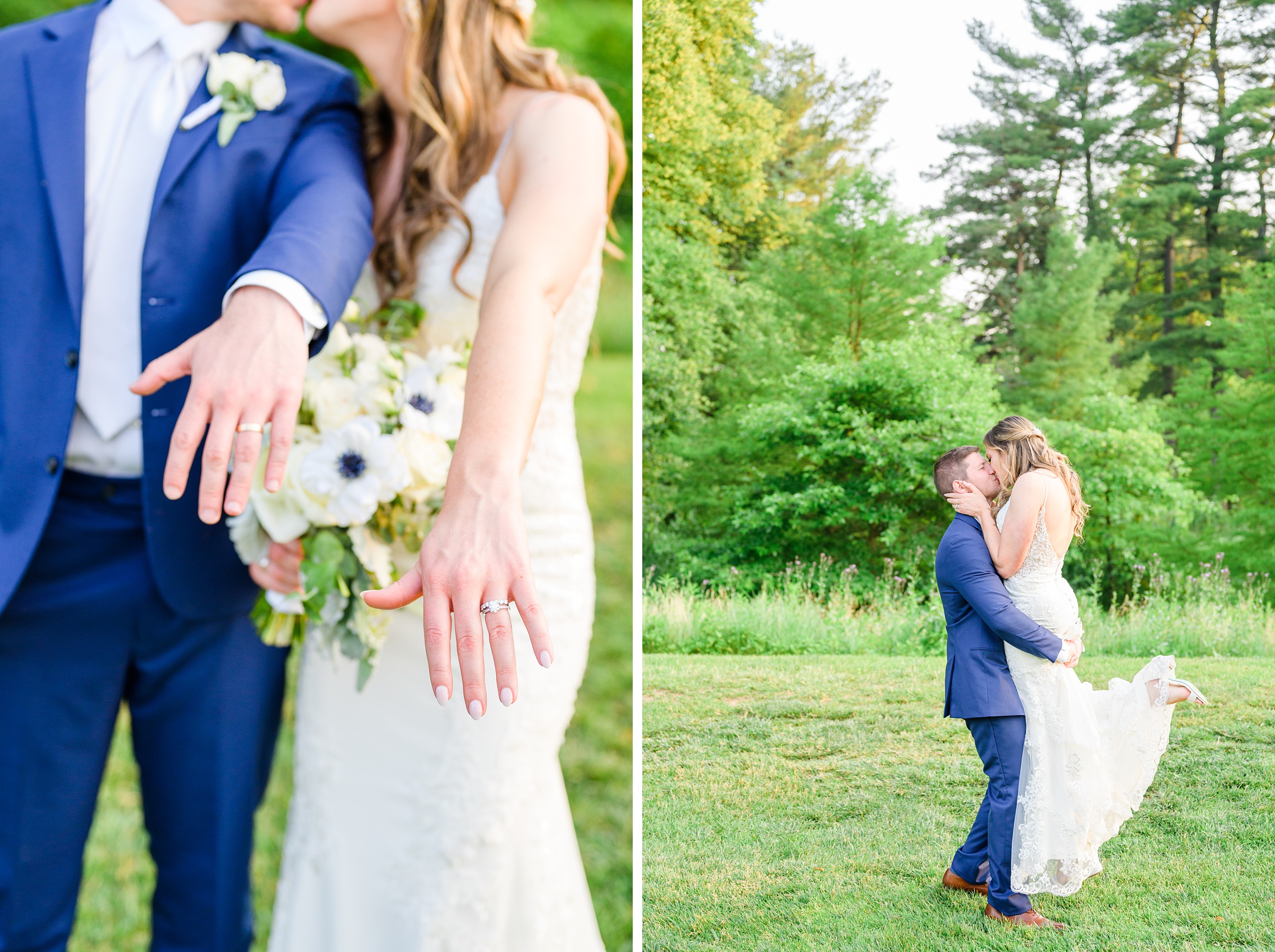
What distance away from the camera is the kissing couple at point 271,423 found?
5.69ft

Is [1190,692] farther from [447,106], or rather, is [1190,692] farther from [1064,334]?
[447,106]

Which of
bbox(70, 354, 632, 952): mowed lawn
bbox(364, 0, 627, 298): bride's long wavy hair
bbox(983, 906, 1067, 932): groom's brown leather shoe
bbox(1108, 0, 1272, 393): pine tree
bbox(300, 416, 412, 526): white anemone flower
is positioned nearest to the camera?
bbox(300, 416, 412, 526): white anemone flower

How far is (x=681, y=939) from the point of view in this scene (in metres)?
2.89

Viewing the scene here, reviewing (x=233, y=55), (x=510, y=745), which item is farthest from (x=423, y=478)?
(x=233, y=55)

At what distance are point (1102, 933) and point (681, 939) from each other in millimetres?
1205

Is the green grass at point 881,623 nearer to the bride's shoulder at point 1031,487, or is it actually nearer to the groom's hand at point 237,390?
the bride's shoulder at point 1031,487

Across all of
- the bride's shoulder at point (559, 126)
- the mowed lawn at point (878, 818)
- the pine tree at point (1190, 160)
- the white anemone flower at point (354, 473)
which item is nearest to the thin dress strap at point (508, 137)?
the bride's shoulder at point (559, 126)

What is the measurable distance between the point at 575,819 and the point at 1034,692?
1.78 metres

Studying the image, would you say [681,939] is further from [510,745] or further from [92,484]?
[92,484]

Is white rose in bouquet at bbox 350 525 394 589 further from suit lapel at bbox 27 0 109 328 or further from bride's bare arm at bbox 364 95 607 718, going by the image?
suit lapel at bbox 27 0 109 328

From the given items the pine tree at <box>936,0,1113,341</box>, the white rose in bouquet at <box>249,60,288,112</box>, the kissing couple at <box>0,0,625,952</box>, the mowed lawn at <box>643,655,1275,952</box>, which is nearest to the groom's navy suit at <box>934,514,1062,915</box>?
the mowed lawn at <box>643,655,1275,952</box>

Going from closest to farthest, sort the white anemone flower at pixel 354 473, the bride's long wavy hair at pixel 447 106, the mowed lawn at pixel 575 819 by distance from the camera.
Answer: the white anemone flower at pixel 354 473, the bride's long wavy hair at pixel 447 106, the mowed lawn at pixel 575 819

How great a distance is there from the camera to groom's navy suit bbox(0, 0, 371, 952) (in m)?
1.73

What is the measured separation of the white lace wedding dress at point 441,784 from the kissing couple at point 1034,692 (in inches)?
43.7
